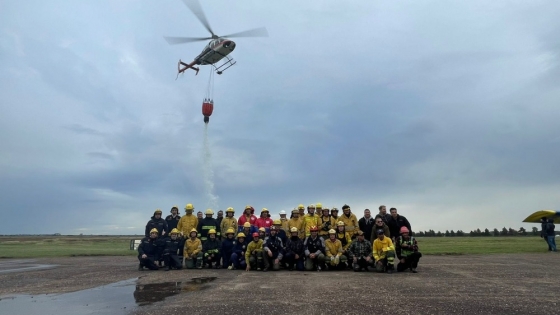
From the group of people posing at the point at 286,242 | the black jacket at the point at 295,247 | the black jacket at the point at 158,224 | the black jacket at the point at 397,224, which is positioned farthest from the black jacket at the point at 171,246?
the black jacket at the point at 397,224

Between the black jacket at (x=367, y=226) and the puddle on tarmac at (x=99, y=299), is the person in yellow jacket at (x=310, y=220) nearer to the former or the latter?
the black jacket at (x=367, y=226)

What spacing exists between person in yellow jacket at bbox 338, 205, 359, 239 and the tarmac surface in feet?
7.57

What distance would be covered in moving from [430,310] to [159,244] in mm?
11455

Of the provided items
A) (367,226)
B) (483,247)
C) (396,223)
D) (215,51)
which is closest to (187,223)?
(367,226)

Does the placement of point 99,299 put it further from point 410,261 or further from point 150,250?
point 410,261

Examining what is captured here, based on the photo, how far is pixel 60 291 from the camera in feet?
33.9

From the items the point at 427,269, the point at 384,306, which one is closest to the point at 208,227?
the point at 427,269

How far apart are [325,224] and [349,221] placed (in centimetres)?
93

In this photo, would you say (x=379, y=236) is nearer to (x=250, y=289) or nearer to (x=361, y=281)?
(x=361, y=281)

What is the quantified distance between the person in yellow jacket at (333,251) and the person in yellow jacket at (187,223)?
587 centimetres

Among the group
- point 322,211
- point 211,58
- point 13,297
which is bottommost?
point 13,297

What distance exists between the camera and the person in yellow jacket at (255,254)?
1470cm

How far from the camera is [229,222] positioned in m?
16.8

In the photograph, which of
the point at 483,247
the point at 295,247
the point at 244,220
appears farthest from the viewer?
the point at 483,247
